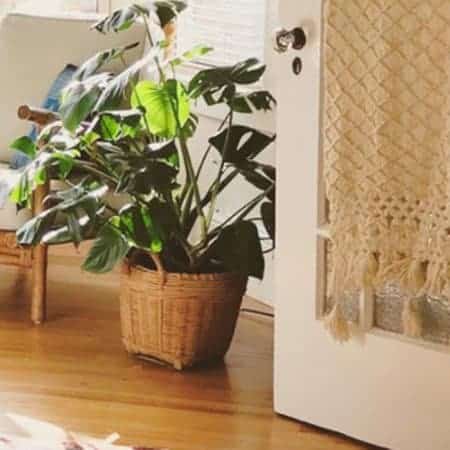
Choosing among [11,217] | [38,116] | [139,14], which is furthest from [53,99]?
[139,14]

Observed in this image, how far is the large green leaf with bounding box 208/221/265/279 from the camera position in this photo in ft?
10.8

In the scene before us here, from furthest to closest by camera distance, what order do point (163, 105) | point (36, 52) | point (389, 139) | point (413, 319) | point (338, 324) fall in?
point (36, 52)
point (163, 105)
point (338, 324)
point (413, 319)
point (389, 139)

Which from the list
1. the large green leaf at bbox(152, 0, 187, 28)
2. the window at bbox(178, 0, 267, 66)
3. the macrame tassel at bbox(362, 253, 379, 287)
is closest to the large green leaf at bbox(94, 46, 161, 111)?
Answer: the large green leaf at bbox(152, 0, 187, 28)

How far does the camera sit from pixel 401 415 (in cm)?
285

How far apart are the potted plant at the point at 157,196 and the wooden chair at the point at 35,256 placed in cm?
28

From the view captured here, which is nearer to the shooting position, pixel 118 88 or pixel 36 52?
pixel 118 88

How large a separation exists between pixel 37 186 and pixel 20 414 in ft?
2.76

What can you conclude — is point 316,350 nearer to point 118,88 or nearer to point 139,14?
point 118,88

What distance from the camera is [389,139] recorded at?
8.63 feet

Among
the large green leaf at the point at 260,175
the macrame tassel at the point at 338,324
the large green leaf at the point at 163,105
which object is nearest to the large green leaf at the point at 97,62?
the large green leaf at the point at 163,105

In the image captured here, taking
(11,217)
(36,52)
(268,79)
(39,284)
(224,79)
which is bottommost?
(39,284)

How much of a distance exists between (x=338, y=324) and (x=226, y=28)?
1544mm

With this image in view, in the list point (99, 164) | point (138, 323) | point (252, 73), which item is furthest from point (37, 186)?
point (252, 73)

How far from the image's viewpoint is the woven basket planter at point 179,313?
334cm
